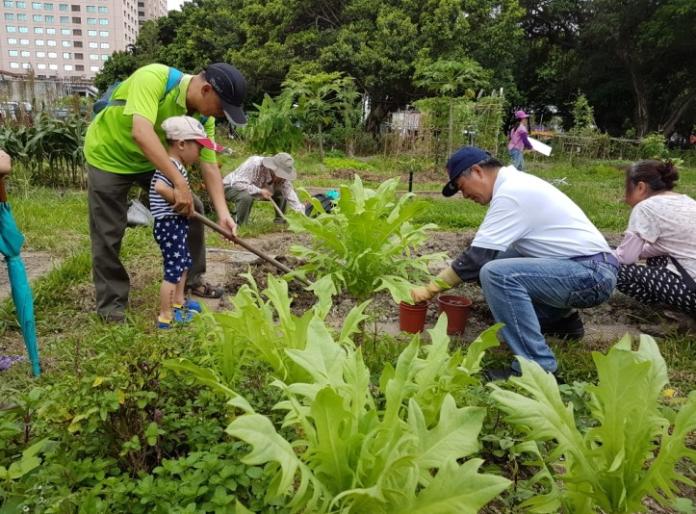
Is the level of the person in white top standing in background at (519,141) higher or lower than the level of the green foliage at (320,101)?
lower

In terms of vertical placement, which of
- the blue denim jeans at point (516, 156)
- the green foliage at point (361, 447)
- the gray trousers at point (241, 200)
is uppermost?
the blue denim jeans at point (516, 156)

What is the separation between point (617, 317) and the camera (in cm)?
427

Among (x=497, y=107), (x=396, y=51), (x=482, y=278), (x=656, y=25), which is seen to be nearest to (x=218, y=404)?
→ (x=482, y=278)

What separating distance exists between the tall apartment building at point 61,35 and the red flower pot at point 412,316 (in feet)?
345

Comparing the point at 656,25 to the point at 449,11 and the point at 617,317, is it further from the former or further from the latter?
the point at 617,317

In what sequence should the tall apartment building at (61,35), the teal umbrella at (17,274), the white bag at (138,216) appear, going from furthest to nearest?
the tall apartment building at (61,35) < the white bag at (138,216) < the teal umbrella at (17,274)

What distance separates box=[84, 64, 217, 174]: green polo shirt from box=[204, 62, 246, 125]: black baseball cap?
284 millimetres

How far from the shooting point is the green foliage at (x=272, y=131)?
13375mm

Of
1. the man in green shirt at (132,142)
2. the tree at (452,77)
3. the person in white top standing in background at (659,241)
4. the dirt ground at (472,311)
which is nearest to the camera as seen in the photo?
the man in green shirt at (132,142)

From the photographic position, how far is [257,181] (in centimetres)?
663

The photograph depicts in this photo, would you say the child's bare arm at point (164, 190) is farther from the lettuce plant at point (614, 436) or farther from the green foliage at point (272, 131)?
the green foliage at point (272, 131)

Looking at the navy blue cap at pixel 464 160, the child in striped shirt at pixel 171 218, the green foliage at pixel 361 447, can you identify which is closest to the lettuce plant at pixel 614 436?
the green foliage at pixel 361 447

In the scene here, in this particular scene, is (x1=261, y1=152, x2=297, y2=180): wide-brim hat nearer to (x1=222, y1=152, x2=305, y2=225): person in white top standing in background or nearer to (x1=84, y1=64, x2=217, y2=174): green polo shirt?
(x1=222, y1=152, x2=305, y2=225): person in white top standing in background

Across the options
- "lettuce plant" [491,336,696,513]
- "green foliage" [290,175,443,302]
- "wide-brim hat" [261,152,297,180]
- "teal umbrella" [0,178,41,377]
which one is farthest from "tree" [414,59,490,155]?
"lettuce plant" [491,336,696,513]
